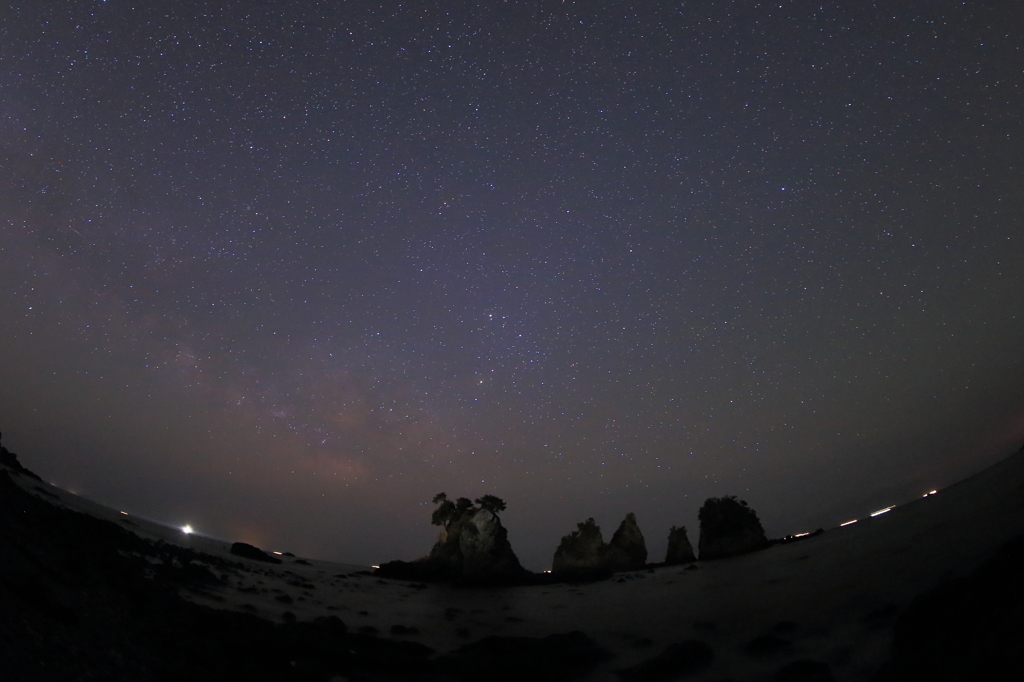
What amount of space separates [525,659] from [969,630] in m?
17.0

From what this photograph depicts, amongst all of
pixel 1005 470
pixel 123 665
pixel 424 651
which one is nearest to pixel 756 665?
pixel 424 651

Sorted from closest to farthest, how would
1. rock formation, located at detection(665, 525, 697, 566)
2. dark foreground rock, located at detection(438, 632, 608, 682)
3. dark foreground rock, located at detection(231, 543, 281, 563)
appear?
1. dark foreground rock, located at detection(438, 632, 608, 682)
2. dark foreground rock, located at detection(231, 543, 281, 563)
3. rock formation, located at detection(665, 525, 697, 566)

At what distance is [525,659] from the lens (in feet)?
78.2

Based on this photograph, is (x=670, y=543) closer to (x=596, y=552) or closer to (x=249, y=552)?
(x=596, y=552)

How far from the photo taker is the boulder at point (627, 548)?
72062mm

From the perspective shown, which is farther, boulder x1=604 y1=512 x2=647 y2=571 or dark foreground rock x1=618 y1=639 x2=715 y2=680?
boulder x1=604 y1=512 x2=647 y2=571

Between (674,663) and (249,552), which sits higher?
(674,663)

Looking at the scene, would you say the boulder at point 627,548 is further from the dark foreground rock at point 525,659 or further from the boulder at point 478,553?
the dark foreground rock at point 525,659

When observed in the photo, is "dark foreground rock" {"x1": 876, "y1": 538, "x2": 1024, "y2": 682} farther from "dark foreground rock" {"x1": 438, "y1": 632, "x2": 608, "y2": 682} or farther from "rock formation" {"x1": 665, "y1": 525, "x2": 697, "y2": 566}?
"rock formation" {"x1": 665, "y1": 525, "x2": 697, "y2": 566}

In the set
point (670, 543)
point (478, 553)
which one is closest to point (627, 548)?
point (670, 543)

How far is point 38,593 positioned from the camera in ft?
41.9

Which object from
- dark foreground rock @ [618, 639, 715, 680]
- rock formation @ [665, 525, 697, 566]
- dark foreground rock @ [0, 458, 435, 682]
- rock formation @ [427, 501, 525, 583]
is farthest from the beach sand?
rock formation @ [665, 525, 697, 566]

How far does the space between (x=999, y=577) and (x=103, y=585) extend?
30.9 meters

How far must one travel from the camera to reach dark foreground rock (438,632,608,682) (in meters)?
22.4
